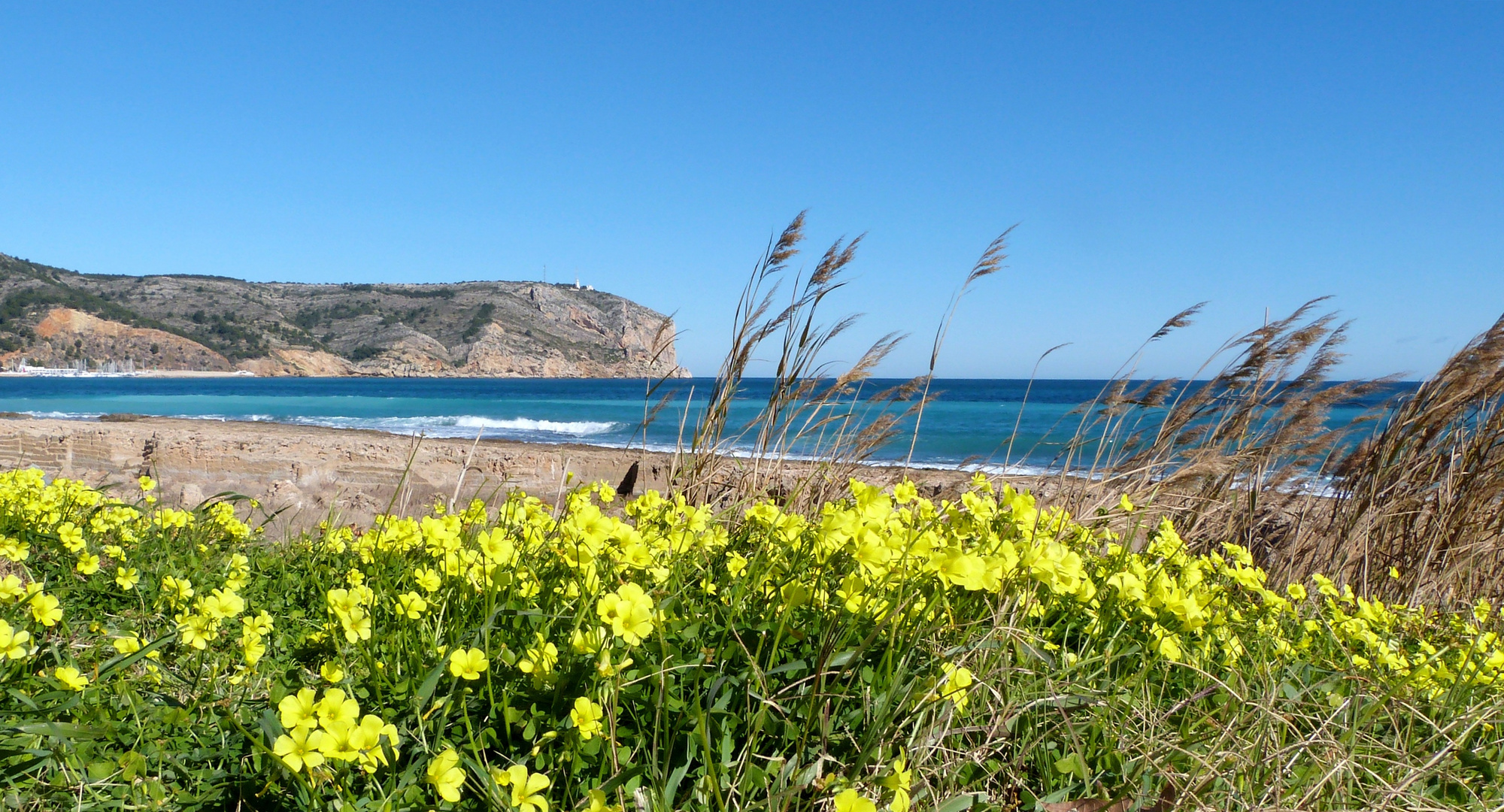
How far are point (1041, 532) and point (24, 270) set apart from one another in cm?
9890

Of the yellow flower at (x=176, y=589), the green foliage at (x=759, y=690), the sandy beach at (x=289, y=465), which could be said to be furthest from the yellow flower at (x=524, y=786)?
the sandy beach at (x=289, y=465)

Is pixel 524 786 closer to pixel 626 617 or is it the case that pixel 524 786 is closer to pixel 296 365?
pixel 626 617

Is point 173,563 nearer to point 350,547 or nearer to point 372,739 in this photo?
point 350,547

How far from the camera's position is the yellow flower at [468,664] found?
1255 mm

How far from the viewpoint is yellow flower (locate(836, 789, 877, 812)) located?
104 cm

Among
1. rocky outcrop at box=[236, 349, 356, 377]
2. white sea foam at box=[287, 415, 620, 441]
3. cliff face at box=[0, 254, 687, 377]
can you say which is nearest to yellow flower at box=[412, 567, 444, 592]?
white sea foam at box=[287, 415, 620, 441]

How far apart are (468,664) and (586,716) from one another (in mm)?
219

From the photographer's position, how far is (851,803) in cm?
105

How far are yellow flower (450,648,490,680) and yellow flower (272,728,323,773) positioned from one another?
0.22 m

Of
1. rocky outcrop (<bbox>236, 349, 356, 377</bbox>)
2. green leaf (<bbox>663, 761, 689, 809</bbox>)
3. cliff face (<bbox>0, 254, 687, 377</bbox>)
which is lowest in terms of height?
green leaf (<bbox>663, 761, 689, 809</bbox>)

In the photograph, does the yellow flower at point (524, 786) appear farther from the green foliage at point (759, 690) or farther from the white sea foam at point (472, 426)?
the white sea foam at point (472, 426)

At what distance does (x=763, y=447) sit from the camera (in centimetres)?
323

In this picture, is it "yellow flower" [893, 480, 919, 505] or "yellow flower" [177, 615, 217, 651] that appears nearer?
"yellow flower" [177, 615, 217, 651]

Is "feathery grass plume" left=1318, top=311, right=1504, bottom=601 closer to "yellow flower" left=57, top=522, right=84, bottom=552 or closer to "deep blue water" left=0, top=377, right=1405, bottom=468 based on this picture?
"deep blue water" left=0, top=377, right=1405, bottom=468
